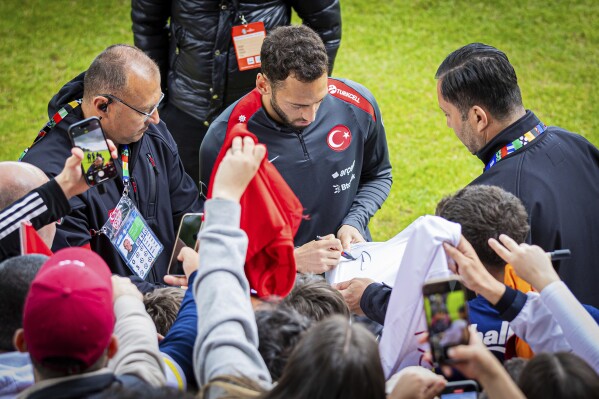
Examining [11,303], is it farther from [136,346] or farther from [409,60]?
[409,60]

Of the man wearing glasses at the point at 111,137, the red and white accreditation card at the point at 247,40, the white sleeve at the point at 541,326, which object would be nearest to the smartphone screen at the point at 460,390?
the white sleeve at the point at 541,326

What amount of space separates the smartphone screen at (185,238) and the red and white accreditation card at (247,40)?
165 centimetres

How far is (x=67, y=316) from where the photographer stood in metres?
1.75

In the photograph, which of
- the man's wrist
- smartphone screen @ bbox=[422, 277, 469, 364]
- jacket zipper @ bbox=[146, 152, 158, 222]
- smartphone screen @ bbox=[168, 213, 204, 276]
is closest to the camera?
smartphone screen @ bbox=[422, 277, 469, 364]

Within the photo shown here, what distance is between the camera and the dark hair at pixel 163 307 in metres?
2.47

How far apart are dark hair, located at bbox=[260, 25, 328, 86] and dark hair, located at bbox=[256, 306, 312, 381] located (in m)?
1.37

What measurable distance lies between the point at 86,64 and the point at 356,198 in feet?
15.2

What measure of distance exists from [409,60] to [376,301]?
16.8 ft

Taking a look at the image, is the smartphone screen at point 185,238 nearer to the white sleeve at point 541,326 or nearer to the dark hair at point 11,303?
the dark hair at point 11,303

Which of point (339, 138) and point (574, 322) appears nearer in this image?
point (574, 322)

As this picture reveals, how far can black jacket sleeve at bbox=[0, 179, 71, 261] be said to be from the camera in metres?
2.39

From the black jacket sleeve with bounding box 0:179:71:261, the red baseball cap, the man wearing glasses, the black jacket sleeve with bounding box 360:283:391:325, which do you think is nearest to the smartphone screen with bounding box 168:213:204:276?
the man wearing glasses

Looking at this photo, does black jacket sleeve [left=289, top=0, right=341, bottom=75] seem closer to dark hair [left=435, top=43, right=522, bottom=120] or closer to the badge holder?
the badge holder

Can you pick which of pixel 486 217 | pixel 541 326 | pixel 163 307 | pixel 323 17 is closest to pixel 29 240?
pixel 163 307
